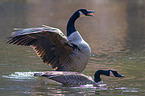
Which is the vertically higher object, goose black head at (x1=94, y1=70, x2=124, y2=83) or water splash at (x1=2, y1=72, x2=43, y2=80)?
goose black head at (x1=94, y1=70, x2=124, y2=83)

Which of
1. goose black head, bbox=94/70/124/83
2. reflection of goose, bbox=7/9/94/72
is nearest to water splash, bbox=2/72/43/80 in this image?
reflection of goose, bbox=7/9/94/72

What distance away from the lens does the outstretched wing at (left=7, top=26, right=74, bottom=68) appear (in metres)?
8.77

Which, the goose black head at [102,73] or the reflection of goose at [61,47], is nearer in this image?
the reflection of goose at [61,47]

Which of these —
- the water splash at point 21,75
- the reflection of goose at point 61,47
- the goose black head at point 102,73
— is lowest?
the water splash at point 21,75

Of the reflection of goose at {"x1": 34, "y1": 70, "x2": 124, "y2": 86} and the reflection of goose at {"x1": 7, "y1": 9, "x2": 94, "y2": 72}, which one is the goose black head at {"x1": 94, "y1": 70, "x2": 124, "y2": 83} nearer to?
the reflection of goose at {"x1": 34, "y1": 70, "x2": 124, "y2": 86}

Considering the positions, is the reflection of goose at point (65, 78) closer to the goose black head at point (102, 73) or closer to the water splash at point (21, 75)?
the goose black head at point (102, 73)

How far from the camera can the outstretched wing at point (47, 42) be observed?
877 centimetres

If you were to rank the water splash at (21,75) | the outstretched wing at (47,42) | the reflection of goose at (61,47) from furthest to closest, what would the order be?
the water splash at (21,75)
the reflection of goose at (61,47)
the outstretched wing at (47,42)

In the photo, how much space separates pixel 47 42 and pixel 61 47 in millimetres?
383

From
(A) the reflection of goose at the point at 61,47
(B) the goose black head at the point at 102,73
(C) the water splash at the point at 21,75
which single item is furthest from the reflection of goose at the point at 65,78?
(C) the water splash at the point at 21,75

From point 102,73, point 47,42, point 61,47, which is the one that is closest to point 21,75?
point 47,42

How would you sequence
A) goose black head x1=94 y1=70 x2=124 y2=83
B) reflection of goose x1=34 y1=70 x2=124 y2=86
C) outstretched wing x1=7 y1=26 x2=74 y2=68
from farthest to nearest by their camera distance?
goose black head x1=94 y1=70 x2=124 y2=83, reflection of goose x1=34 y1=70 x2=124 y2=86, outstretched wing x1=7 y1=26 x2=74 y2=68

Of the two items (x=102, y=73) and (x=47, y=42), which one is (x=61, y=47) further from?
(x=102, y=73)

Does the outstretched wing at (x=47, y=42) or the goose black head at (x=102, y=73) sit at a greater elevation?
the outstretched wing at (x=47, y=42)
